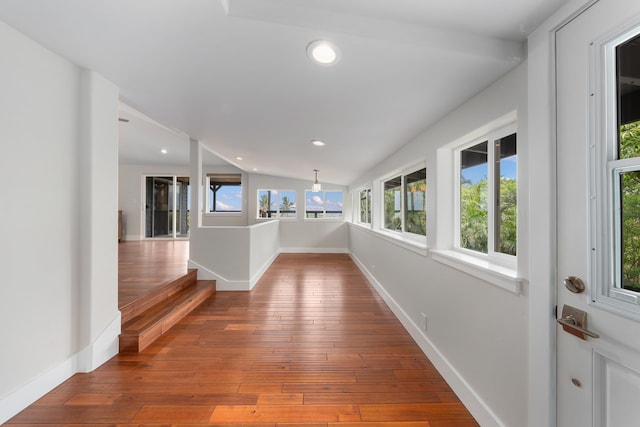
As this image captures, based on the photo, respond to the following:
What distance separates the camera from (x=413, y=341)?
2.48m

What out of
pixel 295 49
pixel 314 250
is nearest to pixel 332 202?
pixel 314 250

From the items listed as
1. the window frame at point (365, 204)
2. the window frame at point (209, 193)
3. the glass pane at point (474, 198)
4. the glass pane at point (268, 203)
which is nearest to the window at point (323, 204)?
the window frame at point (365, 204)

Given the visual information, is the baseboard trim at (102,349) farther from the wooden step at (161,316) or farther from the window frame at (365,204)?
the window frame at (365,204)

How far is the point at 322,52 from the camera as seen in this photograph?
1452mm

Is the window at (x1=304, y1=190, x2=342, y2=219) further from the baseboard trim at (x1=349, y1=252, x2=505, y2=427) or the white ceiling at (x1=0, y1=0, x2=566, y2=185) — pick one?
the white ceiling at (x1=0, y1=0, x2=566, y2=185)

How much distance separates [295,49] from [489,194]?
1552 mm

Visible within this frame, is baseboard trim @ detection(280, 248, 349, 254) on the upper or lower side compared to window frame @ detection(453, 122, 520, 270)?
lower

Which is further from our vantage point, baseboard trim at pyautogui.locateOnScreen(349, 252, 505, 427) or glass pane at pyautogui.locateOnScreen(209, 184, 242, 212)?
glass pane at pyautogui.locateOnScreen(209, 184, 242, 212)

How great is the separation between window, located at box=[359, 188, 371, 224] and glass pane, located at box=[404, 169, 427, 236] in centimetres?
220

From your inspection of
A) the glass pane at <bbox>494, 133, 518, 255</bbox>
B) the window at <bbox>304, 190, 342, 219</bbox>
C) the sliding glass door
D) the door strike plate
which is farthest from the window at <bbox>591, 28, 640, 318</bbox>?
the sliding glass door

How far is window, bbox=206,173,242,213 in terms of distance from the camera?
790cm

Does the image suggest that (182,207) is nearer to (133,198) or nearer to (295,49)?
(133,198)

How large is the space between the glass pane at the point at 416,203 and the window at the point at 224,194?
5667mm

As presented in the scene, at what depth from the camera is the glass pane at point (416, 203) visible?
3.00 m
